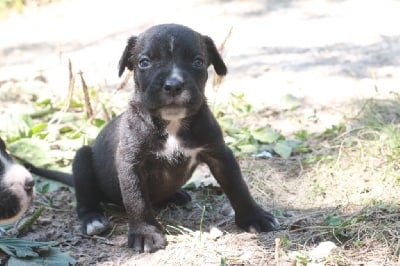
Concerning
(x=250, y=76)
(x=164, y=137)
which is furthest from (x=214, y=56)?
(x=250, y=76)

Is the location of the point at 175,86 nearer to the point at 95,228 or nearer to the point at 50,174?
the point at 95,228

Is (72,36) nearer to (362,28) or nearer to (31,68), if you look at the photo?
(31,68)

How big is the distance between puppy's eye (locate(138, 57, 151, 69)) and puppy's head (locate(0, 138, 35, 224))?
1.04 meters

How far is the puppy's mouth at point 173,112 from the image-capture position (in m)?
4.23

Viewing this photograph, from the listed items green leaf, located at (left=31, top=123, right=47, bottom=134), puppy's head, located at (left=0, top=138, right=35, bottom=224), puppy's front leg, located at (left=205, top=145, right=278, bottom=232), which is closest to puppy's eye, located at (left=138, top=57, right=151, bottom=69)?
puppy's front leg, located at (left=205, top=145, right=278, bottom=232)

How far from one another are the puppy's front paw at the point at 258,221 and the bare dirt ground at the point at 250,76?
7 cm

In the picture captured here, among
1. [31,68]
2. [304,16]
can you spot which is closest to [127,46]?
[31,68]

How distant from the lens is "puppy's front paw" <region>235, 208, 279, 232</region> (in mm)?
4645

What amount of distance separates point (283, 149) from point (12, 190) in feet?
9.36

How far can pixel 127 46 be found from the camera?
15.7 ft

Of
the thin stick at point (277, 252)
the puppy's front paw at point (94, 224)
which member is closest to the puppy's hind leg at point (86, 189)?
the puppy's front paw at point (94, 224)

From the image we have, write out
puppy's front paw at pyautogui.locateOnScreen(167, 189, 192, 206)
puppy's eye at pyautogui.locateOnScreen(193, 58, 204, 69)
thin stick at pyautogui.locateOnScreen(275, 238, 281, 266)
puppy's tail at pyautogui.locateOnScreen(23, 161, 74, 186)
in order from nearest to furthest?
1. thin stick at pyautogui.locateOnScreen(275, 238, 281, 266)
2. puppy's eye at pyautogui.locateOnScreen(193, 58, 204, 69)
3. puppy's front paw at pyautogui.locateOnScreen(167, 189, 192, 206)
4. puppy's tail at pyautogui.locateOnScreen(23, 161, 74, 186)

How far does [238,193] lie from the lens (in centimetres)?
467

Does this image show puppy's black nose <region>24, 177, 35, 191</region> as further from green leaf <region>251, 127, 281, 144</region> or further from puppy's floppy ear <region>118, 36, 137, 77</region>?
green leaf <region>251, 127, 281, 144</region>
